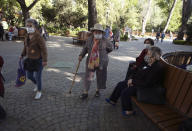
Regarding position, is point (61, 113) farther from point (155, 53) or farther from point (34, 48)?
point (155, 53)

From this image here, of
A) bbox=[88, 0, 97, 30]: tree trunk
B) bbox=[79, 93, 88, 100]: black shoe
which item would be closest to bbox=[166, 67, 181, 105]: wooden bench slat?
bbox=[79, 93, 88, 100]: black shoe

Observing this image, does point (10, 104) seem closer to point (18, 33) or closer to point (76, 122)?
point (76, 122)

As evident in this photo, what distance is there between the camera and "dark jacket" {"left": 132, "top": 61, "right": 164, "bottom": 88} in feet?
9.45

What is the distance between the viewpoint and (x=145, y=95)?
2.86m

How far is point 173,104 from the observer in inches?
104

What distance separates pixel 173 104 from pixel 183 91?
1.03ft

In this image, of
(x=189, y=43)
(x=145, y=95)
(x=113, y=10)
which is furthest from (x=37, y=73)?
(x=113, y=10)

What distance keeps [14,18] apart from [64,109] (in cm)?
3254

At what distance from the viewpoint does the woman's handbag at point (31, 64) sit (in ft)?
11.4

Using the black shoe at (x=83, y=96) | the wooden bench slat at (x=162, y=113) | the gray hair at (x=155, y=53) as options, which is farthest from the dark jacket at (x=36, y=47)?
the wooden bench slat at (x=162, y=113)

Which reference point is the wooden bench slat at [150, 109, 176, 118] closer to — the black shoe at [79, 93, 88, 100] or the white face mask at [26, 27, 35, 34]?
the black shoe at [79, 93, 88, 100]

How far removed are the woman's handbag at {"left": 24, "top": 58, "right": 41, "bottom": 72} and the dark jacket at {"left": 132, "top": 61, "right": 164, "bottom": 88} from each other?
220 centimetres

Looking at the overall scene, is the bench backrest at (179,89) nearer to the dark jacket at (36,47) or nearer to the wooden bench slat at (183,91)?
the wooden bench slat at (183,91)

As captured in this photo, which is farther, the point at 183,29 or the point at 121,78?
the point at 183,29
